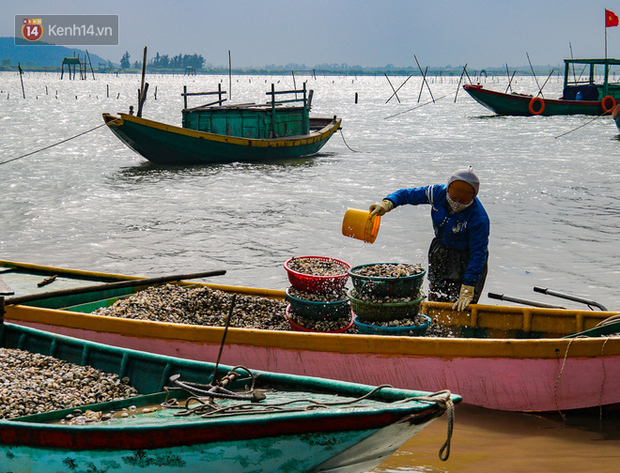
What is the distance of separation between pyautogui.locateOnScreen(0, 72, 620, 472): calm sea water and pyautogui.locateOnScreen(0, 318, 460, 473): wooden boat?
55.1 inches

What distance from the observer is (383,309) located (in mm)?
5867

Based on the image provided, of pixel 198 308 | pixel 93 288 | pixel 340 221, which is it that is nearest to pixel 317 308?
pixel 198 308

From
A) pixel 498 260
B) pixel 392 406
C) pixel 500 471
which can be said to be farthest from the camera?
pixel 498 260

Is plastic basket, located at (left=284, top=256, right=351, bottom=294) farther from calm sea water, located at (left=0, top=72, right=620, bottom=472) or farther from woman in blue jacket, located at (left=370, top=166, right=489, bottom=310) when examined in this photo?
calm sea water, located at (left=0, top=72, right=620, bottom=472)

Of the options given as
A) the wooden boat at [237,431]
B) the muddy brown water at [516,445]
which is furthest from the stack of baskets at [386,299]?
the wooden boat at [237,431]

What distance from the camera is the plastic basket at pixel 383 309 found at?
583 cm

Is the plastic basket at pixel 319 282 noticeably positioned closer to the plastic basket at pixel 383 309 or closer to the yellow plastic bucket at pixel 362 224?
the plastic basket at pixel 383 309

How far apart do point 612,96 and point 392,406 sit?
38.8m

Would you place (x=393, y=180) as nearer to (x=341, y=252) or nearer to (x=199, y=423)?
(x=341, y=252)

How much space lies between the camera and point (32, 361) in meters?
5.31

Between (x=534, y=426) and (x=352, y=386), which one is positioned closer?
(x=352, y=386)

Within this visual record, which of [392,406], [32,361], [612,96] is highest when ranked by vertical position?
[612,96]

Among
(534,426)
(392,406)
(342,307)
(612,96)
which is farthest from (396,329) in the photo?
(612,96)

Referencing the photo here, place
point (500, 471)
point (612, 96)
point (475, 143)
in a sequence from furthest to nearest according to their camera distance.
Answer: point (612, 96) → point (475, 143) → point (500, 471)
